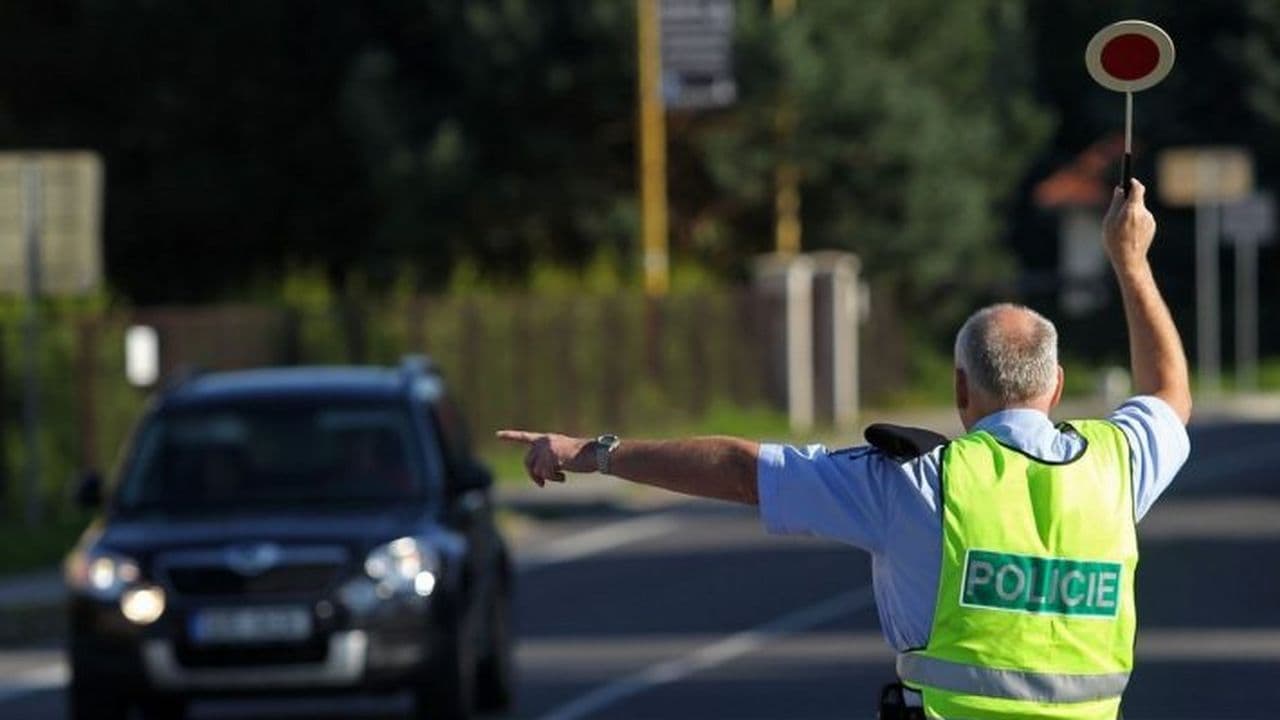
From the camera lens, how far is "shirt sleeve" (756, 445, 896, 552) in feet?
19.7

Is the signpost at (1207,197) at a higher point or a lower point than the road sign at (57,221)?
lower

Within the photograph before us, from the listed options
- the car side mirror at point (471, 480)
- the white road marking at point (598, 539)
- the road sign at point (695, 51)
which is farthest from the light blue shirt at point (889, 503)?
the road sign at point (695, 51)

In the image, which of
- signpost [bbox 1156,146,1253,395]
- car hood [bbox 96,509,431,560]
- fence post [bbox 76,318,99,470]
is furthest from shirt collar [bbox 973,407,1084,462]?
signpost [bbox 1156,146,1253,395]

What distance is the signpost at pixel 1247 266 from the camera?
57062 mm

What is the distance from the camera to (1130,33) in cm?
637

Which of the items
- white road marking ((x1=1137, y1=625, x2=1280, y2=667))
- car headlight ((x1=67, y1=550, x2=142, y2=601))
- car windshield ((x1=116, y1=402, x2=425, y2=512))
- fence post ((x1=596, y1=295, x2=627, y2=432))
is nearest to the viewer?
car headlight ((x1=67, y1=550, x2=142, y2=601))

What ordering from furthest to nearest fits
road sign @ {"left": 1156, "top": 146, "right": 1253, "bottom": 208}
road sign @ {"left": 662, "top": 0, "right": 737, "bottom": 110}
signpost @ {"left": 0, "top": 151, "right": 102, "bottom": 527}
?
road sign @ {"left": 1156, "top": 146, "right": 1253, "bottom": 208}
road sign @ {"left": 662, "top": 0, "right": 737, "bottom": 110}
signpost @ {"left": 0, "top": 151, "right": 102, "bottom": 527}

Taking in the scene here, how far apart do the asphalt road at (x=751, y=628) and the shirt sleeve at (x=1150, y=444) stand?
28.6 feet

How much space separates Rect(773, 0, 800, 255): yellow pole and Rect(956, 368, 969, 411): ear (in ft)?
154

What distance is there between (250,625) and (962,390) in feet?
27.2

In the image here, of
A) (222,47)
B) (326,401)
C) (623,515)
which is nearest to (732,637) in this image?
(326,401)

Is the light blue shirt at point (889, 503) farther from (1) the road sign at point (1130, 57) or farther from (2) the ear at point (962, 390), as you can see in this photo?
(1) the road sign at point (1130, 57)

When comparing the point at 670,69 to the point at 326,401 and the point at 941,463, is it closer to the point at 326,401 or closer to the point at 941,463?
the point at 326,401

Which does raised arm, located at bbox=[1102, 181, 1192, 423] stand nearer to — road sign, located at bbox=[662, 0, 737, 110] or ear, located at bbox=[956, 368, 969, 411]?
ear, located at bbox=[956, 368, 969, 411]
